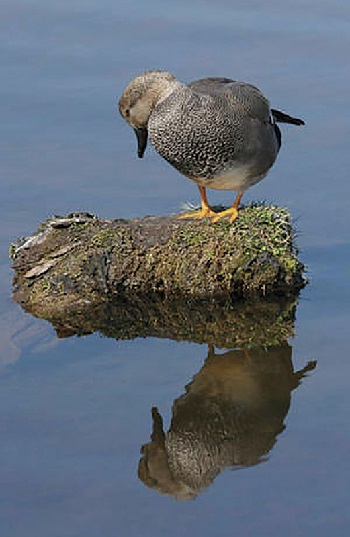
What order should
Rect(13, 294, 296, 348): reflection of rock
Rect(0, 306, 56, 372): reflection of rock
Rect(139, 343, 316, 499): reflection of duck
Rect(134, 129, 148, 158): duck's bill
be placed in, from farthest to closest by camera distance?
Rect(134, 129, 148, 158): duck's bill < Rect(13, 294, 296, 348): reflection of rock < Rect(0, 306, 56, 372): reflection of rock < Rect(139, 343, 316, 499): reflection of duck

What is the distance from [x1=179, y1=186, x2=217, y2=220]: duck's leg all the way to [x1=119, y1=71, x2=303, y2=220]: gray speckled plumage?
17 mm

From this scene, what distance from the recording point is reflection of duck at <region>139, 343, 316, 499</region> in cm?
559

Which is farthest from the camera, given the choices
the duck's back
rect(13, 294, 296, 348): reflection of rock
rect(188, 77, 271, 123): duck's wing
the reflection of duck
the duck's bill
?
the duck's bill

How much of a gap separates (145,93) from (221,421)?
223cm

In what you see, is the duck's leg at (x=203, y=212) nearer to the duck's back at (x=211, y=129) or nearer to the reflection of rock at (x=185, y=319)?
the duck's back at (x=211, y=129)

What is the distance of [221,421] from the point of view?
5.99 metres

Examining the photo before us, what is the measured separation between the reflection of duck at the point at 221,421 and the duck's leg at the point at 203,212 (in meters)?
1.25

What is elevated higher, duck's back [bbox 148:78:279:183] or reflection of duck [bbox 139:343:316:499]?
duck's back [bbox 148:78:279:183]

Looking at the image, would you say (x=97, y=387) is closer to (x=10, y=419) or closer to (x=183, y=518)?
(x=10, y=419)

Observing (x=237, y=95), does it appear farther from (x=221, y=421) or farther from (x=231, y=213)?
(x=221, y=421)

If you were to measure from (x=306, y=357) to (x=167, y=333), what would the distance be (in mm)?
768

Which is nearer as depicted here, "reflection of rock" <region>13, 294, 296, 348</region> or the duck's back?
"reflection of rock" <region>13, 294, 296, 348</region>

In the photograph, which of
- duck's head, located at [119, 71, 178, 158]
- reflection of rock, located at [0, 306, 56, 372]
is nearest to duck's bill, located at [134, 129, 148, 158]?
duck's head, located at [119, 71, 178, 158]

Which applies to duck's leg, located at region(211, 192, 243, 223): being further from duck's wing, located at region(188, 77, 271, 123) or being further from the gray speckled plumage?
duck's wing, located at region(188, 77, 271, 123)
